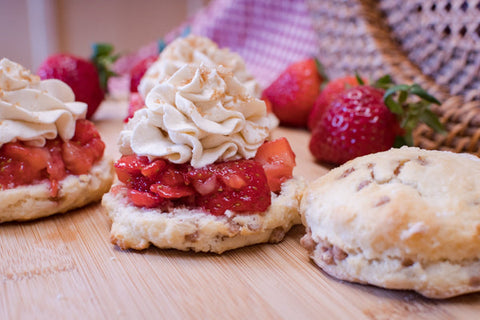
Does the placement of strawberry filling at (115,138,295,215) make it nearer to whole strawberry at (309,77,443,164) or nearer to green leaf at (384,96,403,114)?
whole strawberry at (309,77,443,164)

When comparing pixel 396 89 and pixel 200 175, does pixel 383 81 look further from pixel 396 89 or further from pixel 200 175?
pixel 200 175

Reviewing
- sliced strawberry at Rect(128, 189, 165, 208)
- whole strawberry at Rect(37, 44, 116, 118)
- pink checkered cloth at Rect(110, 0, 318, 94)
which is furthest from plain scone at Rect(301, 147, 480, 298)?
pink checkered cloth at Rect(110, 0, 318, 94)

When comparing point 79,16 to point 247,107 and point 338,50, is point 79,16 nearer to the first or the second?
point 338,50

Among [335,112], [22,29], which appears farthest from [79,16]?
[335,112]

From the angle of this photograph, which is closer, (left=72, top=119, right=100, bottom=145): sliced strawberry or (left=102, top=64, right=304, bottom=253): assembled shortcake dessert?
(left=102, top=64, right=304, bottom=253): assembled shortcake dessert

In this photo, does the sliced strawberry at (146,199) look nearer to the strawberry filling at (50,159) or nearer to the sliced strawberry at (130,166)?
the sliced strawberry at (130,166)

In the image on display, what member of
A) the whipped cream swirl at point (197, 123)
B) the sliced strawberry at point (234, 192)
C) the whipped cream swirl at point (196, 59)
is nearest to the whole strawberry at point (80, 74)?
the whipped cream swirl at point (196, 59)

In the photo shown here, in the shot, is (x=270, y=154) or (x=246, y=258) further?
(x=270, y=154)

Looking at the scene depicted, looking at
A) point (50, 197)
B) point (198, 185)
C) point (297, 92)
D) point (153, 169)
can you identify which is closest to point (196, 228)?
point (198, 185)
